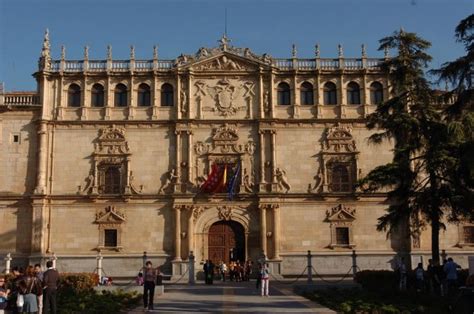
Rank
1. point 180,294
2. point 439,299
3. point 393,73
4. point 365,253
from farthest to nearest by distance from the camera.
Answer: point 365,253 < point 393,73 < point 180,294 < point 439,299

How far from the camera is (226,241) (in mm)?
42750

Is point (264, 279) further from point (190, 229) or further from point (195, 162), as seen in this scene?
point (195, 162)

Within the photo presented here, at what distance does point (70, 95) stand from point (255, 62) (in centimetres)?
1320

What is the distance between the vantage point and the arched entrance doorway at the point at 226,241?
1678 inches

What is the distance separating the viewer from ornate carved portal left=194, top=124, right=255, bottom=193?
4284 cm

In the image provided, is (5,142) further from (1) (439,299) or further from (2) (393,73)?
(1) (439,299)

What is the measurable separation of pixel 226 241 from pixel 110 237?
7814 mm

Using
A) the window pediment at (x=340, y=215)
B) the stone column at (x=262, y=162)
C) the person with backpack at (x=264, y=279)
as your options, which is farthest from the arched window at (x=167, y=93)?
the person with backpack at (x=264, y=279)

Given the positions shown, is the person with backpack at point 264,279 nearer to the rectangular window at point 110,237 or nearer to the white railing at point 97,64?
the rectangular window at point 110,237

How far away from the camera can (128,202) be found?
139 feet

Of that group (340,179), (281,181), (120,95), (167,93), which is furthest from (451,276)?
(120,95)

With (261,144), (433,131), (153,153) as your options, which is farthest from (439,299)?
(153,153)

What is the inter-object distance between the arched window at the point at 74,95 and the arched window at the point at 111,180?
5258mm

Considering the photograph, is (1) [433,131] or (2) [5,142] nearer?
(1) [433,131]
